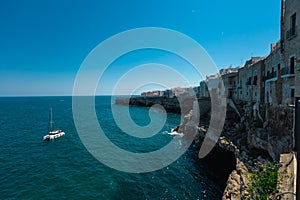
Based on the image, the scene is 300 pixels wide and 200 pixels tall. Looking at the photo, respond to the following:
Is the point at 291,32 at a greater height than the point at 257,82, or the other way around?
the point at 291,32

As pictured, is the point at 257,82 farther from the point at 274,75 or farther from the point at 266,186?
the point at 266,186

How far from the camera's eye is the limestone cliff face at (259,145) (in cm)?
514

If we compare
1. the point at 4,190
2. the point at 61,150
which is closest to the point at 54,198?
the point at 4,190

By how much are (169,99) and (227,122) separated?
51.1 meters

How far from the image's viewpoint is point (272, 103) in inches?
680

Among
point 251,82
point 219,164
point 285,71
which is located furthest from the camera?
point 251,82

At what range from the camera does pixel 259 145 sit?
1658 cm

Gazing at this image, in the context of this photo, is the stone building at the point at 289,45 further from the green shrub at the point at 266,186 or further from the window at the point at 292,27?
the green shrub at the point at 266,186

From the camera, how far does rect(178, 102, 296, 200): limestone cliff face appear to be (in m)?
5.14

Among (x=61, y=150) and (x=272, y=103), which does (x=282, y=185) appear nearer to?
(x=272, y=103)

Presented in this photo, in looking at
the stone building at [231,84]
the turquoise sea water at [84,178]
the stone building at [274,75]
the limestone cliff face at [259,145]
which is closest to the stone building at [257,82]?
the stone building at [274,75]

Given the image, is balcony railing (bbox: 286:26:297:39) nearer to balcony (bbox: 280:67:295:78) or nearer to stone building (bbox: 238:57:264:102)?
balcony (bbox: 280:67:295:78)

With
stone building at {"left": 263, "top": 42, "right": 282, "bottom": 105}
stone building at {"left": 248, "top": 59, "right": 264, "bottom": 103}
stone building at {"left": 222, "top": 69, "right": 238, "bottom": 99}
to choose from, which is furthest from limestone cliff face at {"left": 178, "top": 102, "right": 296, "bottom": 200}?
stone building at {"left": 222, "top": 69, "right": 238, "bottom": 99}

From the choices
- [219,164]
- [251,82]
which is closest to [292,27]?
[251,82]
